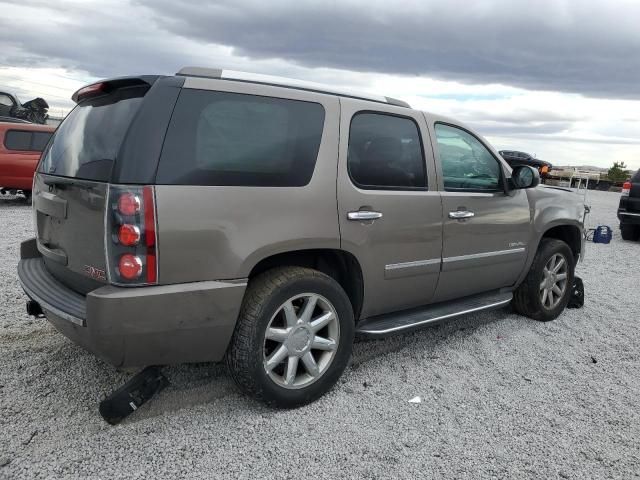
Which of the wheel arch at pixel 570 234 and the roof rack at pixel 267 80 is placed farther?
the wheel arch at pixel 570 234

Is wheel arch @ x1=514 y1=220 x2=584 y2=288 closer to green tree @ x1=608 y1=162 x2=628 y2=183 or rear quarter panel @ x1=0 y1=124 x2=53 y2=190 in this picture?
rear quarter panel @ x1=0 y1=124 x2=53 y2=190

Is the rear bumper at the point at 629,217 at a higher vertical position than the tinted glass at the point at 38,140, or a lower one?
lower

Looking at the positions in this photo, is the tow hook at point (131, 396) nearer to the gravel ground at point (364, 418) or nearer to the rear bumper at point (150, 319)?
the gravel ground at point (364, 418)

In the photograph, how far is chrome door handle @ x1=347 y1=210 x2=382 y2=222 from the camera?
3.32 metres

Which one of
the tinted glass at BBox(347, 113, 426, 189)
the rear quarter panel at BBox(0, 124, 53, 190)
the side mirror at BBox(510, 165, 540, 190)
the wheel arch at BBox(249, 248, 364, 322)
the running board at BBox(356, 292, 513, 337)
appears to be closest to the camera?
the wheel arch at BBox(249, 248, 364, 322)

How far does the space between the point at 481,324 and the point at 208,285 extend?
119 inches

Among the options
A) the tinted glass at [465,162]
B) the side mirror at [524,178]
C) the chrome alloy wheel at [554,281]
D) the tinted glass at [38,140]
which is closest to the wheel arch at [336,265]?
the tinted glass at [465,162]

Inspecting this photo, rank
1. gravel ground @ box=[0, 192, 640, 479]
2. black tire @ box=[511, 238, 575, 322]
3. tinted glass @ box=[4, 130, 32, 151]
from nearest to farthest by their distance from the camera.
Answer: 1. gravel ground @ box=[0, 192, 640, 479]
2. black tire @ box=[511, 238, 575, 322]
3. tinted glass @ box=[4, 130, 32, 151]

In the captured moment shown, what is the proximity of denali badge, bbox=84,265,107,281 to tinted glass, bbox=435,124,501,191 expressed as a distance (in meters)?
2.40

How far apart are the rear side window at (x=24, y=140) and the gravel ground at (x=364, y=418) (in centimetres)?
795

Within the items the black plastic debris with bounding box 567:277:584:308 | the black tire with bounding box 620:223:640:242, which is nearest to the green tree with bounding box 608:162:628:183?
the black tire with bounding box 620:223:640:242

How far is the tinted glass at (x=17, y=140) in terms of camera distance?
1114 cm

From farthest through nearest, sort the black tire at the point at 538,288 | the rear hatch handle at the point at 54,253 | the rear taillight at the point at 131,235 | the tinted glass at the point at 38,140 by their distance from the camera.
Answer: the tinted glass at the point at 38,140, the black tire at the point at 538,288, the rear hatch handle at the point at 54,253, the rear taillight at the point at 131,235

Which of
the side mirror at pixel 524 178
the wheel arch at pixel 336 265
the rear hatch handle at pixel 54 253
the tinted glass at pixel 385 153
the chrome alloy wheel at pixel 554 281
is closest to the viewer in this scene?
the rear hatch handle at pixel 54 253
